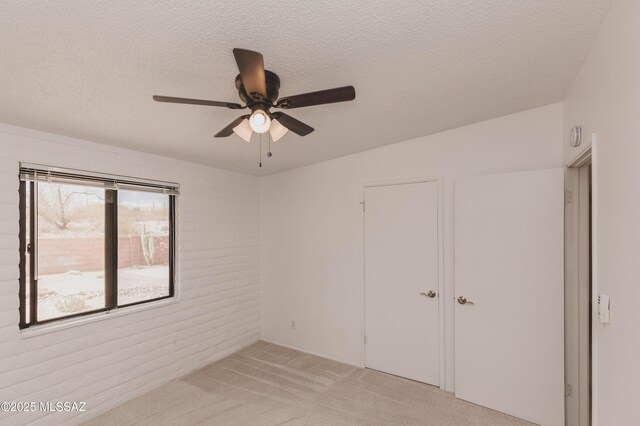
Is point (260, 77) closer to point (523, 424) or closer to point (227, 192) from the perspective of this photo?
point (227, 192)

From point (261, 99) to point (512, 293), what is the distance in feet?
8.23

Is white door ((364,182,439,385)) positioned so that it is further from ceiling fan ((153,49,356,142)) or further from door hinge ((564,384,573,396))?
ceiling fan ((153,49,356,142))

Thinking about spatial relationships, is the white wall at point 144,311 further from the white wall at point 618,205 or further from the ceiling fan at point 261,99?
the white wall at point 618,205

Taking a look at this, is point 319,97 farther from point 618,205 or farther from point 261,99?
point 618,205

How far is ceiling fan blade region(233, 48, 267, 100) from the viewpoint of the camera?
127cm

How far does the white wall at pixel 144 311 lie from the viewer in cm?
216

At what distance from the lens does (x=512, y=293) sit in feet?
8.47

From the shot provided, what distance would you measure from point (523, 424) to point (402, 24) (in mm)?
3054

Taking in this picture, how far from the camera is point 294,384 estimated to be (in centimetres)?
311

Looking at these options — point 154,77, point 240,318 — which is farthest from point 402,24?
point 240,318

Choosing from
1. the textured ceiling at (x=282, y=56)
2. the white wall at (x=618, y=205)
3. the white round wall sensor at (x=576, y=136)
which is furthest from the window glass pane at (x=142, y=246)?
the white round wall sensor at (x=576, y=136)

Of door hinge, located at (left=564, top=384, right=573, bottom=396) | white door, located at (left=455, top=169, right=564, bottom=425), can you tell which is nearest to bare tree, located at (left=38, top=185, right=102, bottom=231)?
white door, located at (left=455, top=169, right=564, bottom=425)

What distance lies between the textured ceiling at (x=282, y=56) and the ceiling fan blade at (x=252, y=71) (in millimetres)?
195

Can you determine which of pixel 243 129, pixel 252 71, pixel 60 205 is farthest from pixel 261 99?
pixel 60 205
